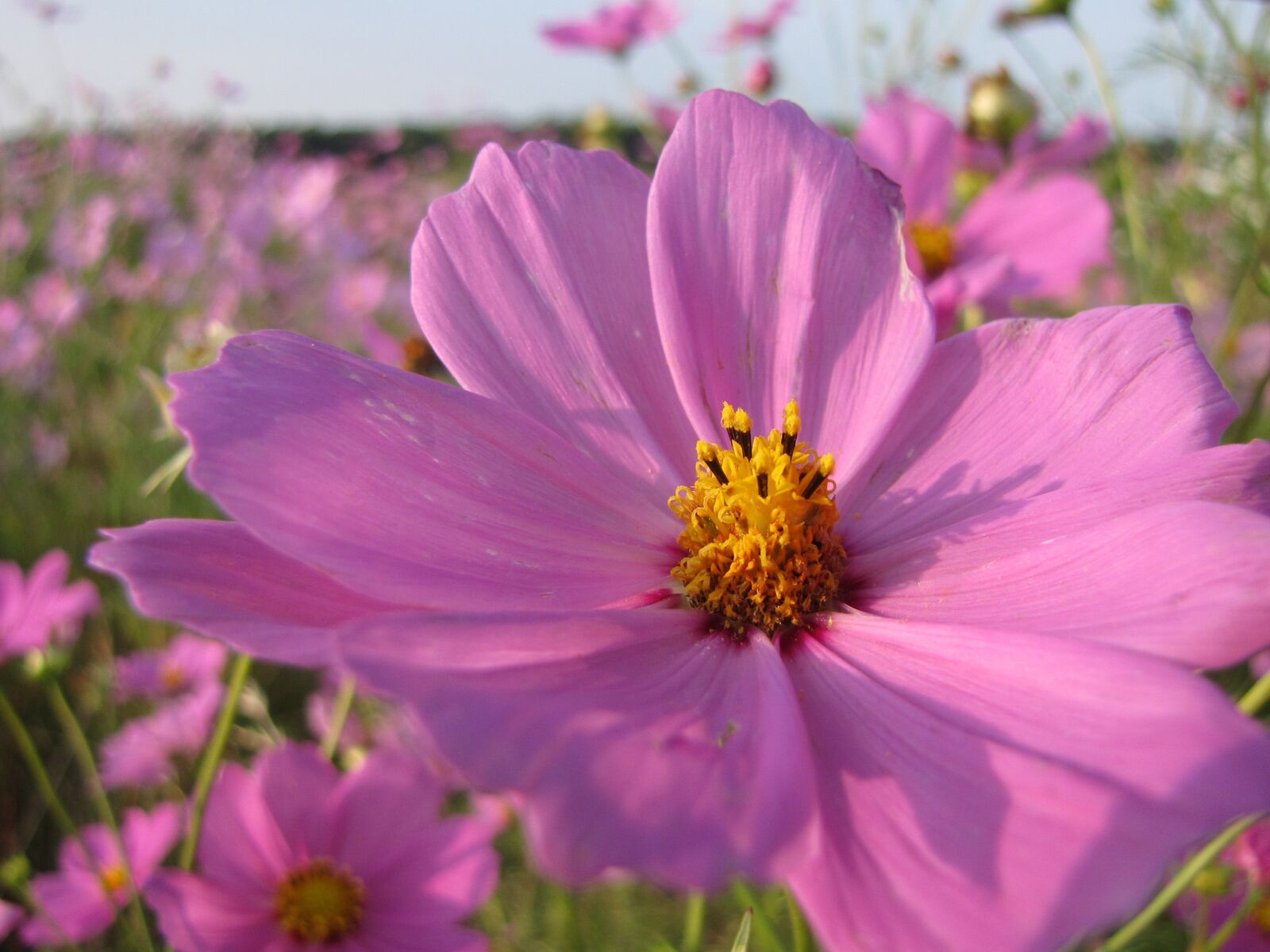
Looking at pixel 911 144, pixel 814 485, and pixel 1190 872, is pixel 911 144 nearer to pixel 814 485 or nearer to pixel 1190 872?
pixel 814 485

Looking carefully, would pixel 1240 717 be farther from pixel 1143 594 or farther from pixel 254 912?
pixel 254 912

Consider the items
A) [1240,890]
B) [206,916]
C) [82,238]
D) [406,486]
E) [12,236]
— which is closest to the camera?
[406,486]

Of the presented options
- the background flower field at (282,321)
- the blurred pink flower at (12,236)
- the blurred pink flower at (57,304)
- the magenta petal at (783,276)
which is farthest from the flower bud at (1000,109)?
the blurred pink flower at (12,236)

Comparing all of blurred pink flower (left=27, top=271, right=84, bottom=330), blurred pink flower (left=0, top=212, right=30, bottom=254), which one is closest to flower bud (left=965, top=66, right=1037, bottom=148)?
blurred pink flower (left=27, top=271, right=84, bottom=330)

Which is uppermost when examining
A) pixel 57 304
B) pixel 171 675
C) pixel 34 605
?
pixel 34 605

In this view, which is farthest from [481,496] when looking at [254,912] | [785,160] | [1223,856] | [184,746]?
[184,746]

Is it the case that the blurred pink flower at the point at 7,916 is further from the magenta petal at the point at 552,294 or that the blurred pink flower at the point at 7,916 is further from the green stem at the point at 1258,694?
the green stem at the point at 1258,694

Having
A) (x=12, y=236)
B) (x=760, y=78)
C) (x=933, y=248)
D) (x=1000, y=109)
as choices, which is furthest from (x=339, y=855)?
(x=12, y=236)
